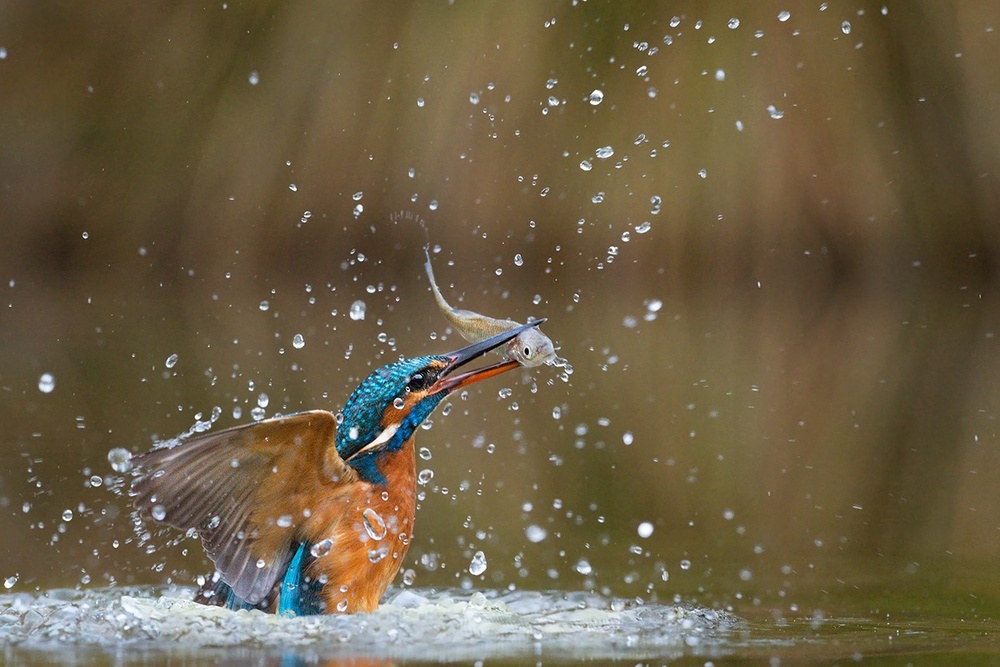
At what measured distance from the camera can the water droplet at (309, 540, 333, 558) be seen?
3969mm

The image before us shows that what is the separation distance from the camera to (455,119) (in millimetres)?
15922

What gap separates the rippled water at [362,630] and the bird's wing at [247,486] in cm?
15

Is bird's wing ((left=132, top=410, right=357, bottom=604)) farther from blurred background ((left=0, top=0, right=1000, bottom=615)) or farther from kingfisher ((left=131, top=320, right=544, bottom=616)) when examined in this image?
blurred background ((left=0, top=0, right=1000, bottom=615))

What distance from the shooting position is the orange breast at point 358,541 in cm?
397

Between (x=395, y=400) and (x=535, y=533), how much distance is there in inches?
44.3

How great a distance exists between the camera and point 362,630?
12.5 feet

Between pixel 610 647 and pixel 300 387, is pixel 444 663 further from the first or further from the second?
pixel 300 387

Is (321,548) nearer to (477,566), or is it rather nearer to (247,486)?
(247,486)

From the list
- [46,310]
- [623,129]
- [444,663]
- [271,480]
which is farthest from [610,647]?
[623,129]

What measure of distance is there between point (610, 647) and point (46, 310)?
34.4ft

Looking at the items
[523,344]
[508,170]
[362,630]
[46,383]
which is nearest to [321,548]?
[362,630]

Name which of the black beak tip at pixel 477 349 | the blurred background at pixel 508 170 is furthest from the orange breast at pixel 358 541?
the blurred background at pixel 508 170

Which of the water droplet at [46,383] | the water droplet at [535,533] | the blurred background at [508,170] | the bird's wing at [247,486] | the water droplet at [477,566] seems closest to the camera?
the bird's wing at [247,486]

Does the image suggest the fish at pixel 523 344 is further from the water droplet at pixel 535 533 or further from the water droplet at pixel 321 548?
the water droplet at pixel 535 533
